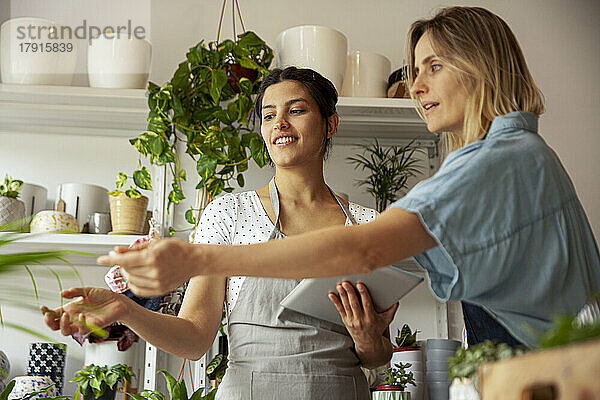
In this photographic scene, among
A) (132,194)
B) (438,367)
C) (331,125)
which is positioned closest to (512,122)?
(331,125)

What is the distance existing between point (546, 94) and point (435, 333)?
0.96 meters

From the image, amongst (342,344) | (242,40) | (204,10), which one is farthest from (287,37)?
(342,344)

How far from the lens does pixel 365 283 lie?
1.30 metres

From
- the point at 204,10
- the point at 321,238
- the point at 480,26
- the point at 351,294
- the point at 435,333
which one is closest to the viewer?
the point at 321,238

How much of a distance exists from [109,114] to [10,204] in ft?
1.32

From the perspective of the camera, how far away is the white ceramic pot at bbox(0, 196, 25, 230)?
1.89 meters

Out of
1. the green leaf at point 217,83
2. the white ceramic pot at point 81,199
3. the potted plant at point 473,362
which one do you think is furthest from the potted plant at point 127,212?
the potted plant at point 473,362

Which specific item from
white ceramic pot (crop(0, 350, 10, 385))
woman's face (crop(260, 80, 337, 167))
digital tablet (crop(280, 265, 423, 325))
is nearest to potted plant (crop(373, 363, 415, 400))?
digital tablet (crop(280, 265, 423, 325))

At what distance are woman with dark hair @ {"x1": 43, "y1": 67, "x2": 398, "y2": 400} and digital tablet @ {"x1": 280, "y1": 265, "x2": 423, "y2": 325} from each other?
2cm

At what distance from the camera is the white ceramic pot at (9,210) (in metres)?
1.89

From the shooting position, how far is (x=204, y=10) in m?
2.39

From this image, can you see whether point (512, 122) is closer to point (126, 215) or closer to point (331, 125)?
point (331, 125)

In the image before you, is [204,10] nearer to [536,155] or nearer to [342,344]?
[342,344]

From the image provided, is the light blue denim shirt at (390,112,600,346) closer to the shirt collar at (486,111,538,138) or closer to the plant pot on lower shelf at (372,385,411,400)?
the shirt collar at (486,111,538,138)
